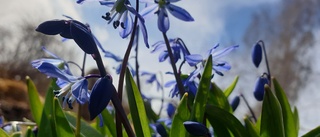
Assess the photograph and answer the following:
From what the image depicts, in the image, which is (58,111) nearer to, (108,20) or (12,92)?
(108,20)

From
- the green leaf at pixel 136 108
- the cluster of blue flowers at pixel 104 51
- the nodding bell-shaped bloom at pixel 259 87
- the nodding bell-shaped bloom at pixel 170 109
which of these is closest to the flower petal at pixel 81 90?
the cluster of blue flowers at pixel 104 51

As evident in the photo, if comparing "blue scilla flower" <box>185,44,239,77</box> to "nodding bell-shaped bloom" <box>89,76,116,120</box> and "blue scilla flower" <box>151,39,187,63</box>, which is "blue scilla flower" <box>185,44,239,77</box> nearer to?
"blue scilla flower" <box>151,39,187,63</box>

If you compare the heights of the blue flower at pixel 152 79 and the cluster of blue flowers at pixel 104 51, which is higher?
the cluster of blue flowers at pixel 104 51

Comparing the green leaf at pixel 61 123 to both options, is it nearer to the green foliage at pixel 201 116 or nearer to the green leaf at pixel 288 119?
the green foliage at pixel 201 116

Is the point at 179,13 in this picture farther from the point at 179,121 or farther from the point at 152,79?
the point at 152,79

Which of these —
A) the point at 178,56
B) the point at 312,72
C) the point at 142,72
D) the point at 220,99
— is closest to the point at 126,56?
the point at 178,56

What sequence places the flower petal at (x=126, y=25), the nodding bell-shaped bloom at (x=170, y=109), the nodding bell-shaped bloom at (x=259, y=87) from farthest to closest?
1. the nodding bell-shaped bloom at (x=170, y=109)
2. the nodding bell-shaped bloom at (x=259, y=87)
3. the flower petal at (x=126, y=25)

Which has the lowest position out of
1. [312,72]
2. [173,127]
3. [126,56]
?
[312,72]
